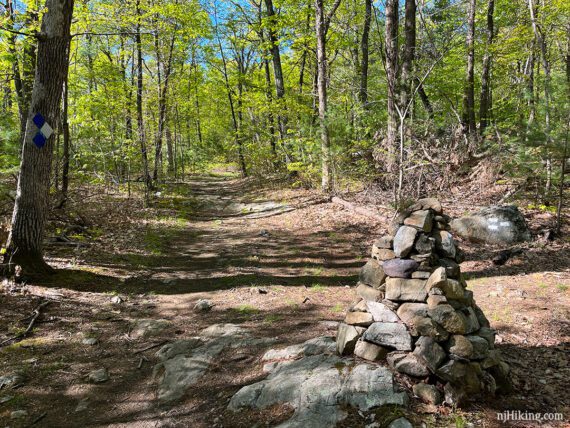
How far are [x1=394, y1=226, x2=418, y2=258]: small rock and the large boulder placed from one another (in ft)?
18.1

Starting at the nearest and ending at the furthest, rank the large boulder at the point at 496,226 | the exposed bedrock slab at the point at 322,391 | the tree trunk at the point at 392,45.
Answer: the exposed bedrock slab at the point at 322,391
the large boulder at the point at 496,226
the tree trunk at the point at 392,45

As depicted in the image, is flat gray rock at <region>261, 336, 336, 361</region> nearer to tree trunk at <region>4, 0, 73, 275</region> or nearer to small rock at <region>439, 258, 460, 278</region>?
small rock at <region>439, 258, 460, 278</region>

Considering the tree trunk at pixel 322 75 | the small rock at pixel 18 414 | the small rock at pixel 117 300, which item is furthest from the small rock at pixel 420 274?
the tree trunk at pixel 322 75

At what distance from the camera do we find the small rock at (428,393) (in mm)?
2951

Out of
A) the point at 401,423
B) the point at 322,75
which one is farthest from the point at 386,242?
the point at 322,75

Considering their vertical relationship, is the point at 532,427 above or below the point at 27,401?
above

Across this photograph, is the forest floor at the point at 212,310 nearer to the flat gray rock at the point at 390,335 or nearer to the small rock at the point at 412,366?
the small rock at the point at 412,366

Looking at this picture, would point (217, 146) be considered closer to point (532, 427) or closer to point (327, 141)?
point (327, 141)

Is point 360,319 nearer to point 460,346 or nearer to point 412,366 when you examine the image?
point 412,366

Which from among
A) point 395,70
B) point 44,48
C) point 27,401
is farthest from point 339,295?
point 44,48

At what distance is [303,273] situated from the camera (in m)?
7.77

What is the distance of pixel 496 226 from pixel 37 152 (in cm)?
940

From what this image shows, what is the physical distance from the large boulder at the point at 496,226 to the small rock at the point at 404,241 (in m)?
5.51

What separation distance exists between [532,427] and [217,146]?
1224 inches
